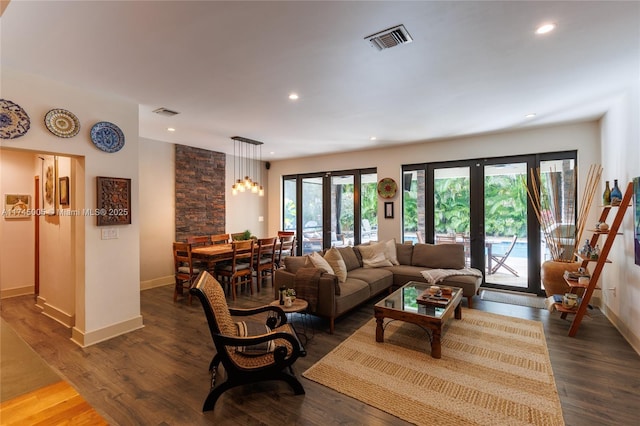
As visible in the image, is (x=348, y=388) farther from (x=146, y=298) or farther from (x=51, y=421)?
(x=146, y=298)

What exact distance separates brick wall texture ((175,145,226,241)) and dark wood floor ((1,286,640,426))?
2497 millimetres

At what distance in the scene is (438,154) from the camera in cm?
564

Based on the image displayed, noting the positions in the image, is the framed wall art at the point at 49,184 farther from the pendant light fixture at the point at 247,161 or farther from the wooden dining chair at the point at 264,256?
the wooden dining chair at the point at 264,256

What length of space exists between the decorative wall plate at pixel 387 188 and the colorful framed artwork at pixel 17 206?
6558 millimetres

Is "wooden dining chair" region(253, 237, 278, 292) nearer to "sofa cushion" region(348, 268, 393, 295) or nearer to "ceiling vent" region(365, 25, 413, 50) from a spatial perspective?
"sofa cushion" region(348, 268, 393, 295)

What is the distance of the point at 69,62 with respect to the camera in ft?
8.49

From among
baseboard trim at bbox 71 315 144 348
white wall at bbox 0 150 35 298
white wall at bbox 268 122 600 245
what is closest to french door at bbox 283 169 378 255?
white wall at bbox 268 122 600 245

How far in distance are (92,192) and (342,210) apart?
488 centimetres

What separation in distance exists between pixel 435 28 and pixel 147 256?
5692 millimetres

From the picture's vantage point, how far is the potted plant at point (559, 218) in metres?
4.18

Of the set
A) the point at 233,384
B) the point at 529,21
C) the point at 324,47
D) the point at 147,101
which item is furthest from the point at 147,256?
the point at 529,21

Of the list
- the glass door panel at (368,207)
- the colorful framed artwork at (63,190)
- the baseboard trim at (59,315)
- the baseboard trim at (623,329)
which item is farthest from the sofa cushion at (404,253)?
the colorful framed artwork at (63,190)

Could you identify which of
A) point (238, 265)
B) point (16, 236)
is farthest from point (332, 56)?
point (16, 236)

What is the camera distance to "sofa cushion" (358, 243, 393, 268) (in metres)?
5.04
